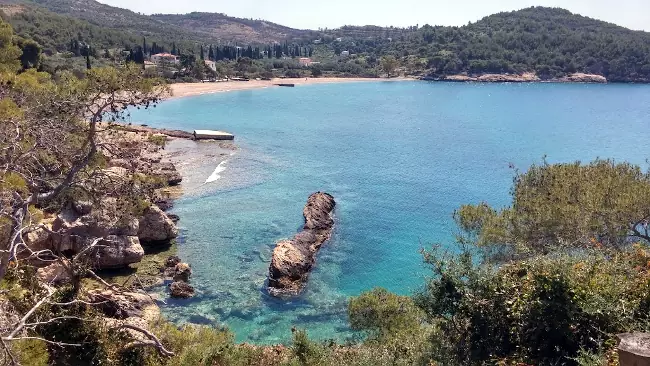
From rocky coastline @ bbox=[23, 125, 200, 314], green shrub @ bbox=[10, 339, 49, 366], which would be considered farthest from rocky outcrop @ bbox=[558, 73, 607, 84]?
green shrub @ bbox=[10, 339, 49, 366]

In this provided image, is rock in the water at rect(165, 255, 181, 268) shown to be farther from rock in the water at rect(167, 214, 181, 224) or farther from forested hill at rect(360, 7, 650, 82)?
forested hill at rect(360, 7, 650, 82)

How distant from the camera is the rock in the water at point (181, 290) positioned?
2583 centimetres

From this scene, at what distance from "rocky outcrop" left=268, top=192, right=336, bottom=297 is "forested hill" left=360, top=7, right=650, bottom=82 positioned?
13616cm

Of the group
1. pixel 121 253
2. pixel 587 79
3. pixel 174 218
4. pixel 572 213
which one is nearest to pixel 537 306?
pixel 572 213

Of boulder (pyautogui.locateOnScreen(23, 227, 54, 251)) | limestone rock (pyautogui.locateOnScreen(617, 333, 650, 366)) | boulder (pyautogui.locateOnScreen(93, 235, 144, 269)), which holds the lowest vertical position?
boulder (pyautogui.locateOnScreen(93, 235, 144, 269))

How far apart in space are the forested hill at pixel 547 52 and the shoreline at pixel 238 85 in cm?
2191

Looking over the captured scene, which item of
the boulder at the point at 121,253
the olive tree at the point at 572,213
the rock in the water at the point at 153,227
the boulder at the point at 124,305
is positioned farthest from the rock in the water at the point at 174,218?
the olive tree at the point at 572,213

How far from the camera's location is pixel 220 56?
166 metres

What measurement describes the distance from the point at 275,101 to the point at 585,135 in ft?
201

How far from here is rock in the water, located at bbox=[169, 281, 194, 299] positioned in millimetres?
25828

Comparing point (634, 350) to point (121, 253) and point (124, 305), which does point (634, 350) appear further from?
point (121, 253)

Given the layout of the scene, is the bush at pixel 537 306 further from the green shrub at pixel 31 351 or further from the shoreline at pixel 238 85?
the shoreline at pixel 238 85

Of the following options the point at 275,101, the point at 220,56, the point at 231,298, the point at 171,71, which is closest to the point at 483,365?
the point at 231,298

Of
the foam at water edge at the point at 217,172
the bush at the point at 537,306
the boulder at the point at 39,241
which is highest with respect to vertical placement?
the bush at the point at 537,306
